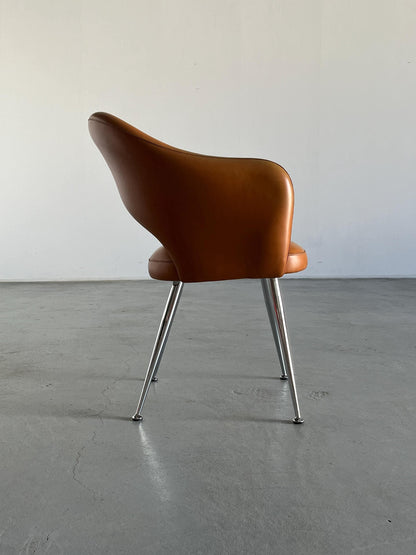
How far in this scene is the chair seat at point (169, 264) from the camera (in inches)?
58.8

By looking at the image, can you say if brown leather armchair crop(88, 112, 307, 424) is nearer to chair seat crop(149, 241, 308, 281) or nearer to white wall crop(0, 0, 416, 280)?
chair seat crop(149, 241, 308, 281)

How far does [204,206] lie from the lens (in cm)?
138

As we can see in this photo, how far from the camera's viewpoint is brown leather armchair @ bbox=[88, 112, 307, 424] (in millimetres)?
1341

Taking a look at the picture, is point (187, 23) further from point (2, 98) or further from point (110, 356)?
point (110, 356)

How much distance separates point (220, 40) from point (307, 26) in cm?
68

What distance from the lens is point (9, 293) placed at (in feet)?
13.0

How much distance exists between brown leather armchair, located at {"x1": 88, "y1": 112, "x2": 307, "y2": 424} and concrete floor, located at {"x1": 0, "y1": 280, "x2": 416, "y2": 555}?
6.8 inches

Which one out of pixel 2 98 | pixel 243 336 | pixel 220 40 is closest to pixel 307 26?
pixel 220 40

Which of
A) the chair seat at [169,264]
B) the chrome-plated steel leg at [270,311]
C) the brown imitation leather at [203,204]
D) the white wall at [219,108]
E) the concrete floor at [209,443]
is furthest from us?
the white wall at [219,108]

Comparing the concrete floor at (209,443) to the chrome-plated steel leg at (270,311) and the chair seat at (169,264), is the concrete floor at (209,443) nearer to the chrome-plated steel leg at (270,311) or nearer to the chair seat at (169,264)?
the chrome-plated steel leg at (270,311)

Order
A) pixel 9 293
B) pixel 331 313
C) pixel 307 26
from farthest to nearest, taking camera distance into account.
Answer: pixel 307 26 < pixel 9 293 < pixel 331 313

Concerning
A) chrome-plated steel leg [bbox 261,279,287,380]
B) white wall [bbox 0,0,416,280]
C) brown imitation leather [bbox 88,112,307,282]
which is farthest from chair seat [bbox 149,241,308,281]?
white wall [bbox 0,0,416,280]

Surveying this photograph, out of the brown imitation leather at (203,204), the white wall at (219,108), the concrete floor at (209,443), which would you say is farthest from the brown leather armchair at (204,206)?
the white wall at (219,108)

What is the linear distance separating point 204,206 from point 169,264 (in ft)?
0.67
